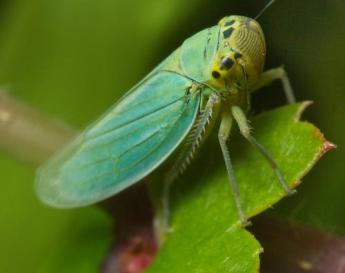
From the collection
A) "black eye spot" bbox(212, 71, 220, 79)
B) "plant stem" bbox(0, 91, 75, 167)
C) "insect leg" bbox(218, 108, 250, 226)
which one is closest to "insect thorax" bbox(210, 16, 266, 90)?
"black eye spot" bbox(212, 71, 220, 79)

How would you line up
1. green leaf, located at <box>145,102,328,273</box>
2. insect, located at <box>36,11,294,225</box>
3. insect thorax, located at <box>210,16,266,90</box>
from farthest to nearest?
1. insect, located at <box>36,11,294,225</box>
2. insect thorax, located at <box>210,16,266,90</box>
3. green leaf, located at <box>145,102,328,273</box>

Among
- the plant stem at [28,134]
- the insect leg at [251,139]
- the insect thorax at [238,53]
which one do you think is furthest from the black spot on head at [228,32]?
the plant stem at [28,134]

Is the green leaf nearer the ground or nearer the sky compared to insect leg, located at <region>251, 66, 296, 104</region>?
nearer the ground

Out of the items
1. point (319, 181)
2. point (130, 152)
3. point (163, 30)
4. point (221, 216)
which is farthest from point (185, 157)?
point (163, 30)

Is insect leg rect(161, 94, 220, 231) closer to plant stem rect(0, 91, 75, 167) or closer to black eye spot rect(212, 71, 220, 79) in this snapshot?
black eye spot rect(212, 71, 220, 79)

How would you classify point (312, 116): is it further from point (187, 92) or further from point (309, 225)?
point (187, 92)

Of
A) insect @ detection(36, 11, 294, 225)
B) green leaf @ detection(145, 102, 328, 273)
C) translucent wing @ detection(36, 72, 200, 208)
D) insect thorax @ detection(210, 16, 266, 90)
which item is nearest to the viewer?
green leaf @ detection(145, 102, 328, 273)

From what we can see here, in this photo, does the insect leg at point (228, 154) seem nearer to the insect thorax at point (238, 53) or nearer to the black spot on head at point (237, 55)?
the insect thorax at point (238, 53)
